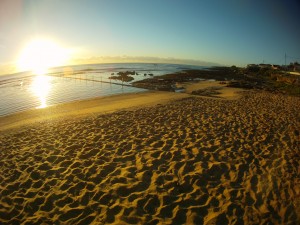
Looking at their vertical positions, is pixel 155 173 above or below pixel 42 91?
below

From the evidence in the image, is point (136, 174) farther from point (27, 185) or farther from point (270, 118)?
point (270, 118)

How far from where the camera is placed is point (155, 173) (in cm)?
646

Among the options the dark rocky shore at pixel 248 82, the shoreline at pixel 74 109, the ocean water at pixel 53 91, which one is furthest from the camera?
the dark rocky shore at pixel 248 82

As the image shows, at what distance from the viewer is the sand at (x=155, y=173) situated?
498cm

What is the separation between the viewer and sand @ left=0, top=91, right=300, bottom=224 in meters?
4.98

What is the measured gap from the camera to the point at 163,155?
7.52 meters

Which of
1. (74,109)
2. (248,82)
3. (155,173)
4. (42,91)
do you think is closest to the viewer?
(155,173)

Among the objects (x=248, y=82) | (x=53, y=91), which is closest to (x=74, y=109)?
(x=53, y=91)

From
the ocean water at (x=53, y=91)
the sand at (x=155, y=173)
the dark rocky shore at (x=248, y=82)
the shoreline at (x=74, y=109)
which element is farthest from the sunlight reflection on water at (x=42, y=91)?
the dark rocky shore at (x=248, y=82)

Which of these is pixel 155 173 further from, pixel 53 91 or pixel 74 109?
pixel 53 91

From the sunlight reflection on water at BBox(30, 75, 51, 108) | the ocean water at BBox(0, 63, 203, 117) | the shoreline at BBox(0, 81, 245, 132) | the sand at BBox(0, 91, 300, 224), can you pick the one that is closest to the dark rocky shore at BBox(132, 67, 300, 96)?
the ocean water at BBox(0, 63, 203, 117)

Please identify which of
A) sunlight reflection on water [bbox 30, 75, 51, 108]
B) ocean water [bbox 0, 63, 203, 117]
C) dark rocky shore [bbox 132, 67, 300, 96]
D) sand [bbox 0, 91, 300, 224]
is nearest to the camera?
sand [bbox 0, 91, 300, 224]

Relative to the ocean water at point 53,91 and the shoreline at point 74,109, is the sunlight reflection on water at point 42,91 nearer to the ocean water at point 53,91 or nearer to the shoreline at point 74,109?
the ocean water at point 53,91

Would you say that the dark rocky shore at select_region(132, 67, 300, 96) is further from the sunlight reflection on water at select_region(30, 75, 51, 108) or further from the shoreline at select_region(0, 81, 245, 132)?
the sunlight reflection on water at select_region(30, 75, 51, 108)
